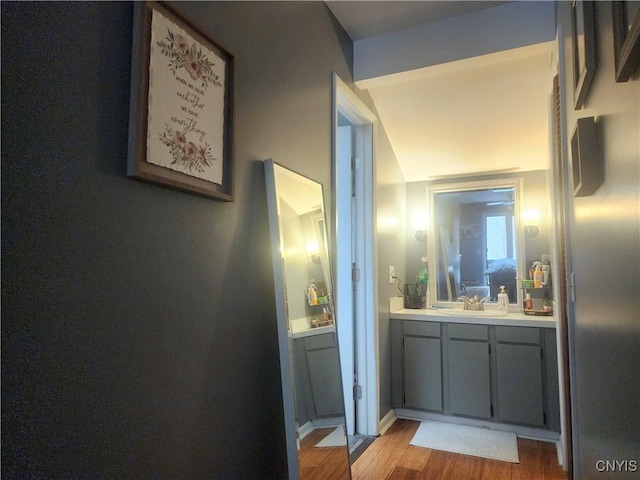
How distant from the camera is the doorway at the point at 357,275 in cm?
286

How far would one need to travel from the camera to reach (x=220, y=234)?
1372 millimetres

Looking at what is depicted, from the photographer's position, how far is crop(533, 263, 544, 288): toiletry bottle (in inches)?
124

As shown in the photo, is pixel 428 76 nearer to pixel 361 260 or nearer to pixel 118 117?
pixel 361 260

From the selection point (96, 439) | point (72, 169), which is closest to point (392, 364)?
point (96, 439)

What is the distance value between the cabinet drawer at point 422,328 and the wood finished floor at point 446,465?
2.67 feet

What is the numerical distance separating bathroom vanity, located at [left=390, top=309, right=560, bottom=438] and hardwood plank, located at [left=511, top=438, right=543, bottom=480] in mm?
140

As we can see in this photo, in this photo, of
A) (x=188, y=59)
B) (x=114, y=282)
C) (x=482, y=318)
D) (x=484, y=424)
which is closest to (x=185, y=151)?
(x=188, y=59)

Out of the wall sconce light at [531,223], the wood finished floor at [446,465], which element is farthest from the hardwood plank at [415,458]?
the wall sconce light at [531,223]

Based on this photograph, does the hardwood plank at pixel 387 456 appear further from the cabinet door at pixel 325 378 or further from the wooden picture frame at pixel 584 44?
the wooden picture frame at pixel 584 44

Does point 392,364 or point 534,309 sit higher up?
point 534,309

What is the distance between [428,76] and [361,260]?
1.32m

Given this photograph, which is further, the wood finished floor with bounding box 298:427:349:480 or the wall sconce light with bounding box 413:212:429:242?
the wall sconce light with bounding box 413:212:429:242

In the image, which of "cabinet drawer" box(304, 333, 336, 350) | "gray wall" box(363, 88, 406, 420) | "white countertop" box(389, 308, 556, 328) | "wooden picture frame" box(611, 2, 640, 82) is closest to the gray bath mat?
"gray wall" box(363, 88, 406, 420)

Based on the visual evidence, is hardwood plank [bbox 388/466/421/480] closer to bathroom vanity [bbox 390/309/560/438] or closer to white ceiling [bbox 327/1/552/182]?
bathroom vanity [bbox 390/309/560/438]
